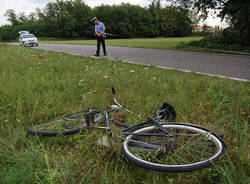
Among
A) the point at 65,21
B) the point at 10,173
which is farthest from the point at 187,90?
the point at 65,21

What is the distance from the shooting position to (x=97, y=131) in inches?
85.0

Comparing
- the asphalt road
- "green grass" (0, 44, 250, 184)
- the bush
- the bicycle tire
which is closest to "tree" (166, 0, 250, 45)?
the bush

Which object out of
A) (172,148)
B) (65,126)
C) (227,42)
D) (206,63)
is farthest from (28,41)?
(172,148)

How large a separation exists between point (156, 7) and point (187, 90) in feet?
53.2

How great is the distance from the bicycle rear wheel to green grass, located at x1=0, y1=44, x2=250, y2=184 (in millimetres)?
82

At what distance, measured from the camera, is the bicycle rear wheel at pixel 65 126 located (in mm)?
2158

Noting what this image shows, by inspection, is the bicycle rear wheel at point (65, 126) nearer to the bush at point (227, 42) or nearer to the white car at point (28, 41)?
the bush at point (227, 42)

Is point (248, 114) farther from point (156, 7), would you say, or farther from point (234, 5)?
point (156, 7)

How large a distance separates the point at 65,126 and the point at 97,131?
497mm

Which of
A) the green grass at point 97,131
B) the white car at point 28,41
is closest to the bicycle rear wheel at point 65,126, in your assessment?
the green grass at point 97,131

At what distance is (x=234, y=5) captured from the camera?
Answer: 1275 centimetres

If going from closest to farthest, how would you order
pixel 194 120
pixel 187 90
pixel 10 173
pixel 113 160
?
1. pixel 10 173
2. pixel 113 160
3. pixel 194 120
4. pixel 187 90

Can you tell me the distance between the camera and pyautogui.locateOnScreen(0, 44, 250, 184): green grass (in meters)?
1.55

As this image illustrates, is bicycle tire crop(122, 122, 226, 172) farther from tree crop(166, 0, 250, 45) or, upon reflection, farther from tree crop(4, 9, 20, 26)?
tree crop(4, 9, 20, 26)
